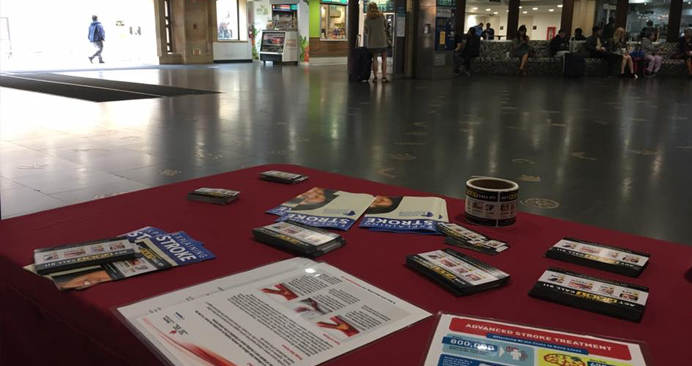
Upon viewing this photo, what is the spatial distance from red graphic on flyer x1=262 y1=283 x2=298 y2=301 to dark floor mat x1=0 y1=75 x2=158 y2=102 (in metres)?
7.69

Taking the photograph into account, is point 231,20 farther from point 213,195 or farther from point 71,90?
point 213,195

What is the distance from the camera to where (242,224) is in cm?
141

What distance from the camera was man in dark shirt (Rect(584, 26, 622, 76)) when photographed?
14039 millimetres

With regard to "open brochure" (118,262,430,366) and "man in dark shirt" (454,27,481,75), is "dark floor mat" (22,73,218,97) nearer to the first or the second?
"man in dark shirt" (454,27,481,75)

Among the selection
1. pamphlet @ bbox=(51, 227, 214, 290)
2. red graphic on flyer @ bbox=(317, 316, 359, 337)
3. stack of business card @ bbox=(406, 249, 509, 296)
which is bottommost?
red graphic on flyer @ bbox=(317, 316, 359, 337)

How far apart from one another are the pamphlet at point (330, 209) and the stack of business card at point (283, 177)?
0.40 feet

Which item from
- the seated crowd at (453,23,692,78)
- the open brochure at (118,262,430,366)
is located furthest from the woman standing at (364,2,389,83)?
the open brochure at (118,262,430,366)

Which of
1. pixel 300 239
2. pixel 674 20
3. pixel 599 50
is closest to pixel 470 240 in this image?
pixel 300 239

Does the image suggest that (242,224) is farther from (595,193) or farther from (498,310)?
(595,193)

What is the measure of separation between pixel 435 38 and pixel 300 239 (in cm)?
1102

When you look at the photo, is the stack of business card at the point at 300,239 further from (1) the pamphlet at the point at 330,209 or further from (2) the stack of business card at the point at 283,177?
(2) the stack of business card at the point at 283,177

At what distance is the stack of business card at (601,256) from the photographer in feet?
3.73

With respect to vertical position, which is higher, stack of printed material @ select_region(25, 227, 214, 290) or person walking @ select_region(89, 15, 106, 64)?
person walking @ select_region(89, 15, 106, 64)

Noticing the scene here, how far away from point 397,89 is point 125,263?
350 inches
